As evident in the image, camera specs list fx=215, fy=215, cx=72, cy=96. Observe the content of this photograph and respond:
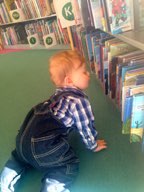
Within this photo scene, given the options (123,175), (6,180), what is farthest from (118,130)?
(6,180)

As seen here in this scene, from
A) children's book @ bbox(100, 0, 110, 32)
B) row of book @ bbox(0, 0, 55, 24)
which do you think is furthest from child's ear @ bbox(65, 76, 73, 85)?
row of book @ bbox(0, 0, 55, 24)

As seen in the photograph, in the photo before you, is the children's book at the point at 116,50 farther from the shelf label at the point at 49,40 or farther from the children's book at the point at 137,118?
the shelf label at the point at 49,40

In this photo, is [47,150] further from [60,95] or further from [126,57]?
[126,57]

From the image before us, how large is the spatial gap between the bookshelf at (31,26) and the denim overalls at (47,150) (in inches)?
77.7

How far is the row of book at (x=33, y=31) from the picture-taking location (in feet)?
8.89

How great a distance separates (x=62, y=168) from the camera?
0.86 metres

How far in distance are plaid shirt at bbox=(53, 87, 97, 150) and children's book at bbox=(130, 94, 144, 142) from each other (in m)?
0.18

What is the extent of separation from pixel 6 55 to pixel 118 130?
223 cm

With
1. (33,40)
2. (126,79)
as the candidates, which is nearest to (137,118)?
(126,79)

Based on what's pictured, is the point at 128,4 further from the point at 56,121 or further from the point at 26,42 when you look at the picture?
the point at 26,42

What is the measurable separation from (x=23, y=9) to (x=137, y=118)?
2492mm

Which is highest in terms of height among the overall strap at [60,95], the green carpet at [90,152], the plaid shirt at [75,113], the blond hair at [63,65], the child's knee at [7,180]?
the blond hair at [63,65]

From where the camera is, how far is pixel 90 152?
3.30 feet

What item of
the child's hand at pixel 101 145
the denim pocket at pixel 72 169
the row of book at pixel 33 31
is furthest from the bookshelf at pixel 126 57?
the row of book at pixel 33 31
